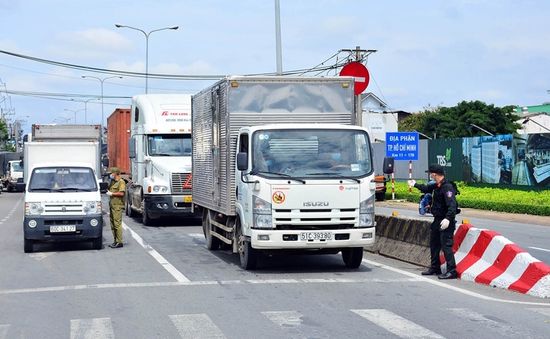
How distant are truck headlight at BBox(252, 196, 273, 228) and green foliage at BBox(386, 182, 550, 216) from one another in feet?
62.0

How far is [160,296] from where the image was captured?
10.7m

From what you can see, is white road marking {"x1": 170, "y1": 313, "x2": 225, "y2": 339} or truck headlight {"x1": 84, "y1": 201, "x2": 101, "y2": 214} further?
truck headlight {"x1": 84, "y1": 201, "x2": 101, "y2": 214}

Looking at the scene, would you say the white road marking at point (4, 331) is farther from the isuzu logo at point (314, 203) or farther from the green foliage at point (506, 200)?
the green foliage at point (506, 200)

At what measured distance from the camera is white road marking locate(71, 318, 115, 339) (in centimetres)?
817

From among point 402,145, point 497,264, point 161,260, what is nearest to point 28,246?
point 161,260

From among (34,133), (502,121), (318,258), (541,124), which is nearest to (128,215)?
→ (34,133)

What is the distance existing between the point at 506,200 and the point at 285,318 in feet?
81.0

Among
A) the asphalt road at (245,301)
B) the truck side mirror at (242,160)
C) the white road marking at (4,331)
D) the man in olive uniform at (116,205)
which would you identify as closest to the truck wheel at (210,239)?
the asphalt road at (245,301)

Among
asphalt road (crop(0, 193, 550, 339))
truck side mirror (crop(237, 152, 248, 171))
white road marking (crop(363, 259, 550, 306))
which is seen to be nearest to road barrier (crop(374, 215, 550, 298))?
asphalt road (crop(0, 193, 550, 339))

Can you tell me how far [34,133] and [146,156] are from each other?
8960 mm

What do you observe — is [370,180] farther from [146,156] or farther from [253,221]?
[146,156]

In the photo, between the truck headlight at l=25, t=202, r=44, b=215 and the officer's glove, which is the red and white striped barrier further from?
the truck headlight at l=25, t=202, r=44, b=215

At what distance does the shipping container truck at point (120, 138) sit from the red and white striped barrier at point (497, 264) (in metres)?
18.4

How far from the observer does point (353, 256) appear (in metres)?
13.4
